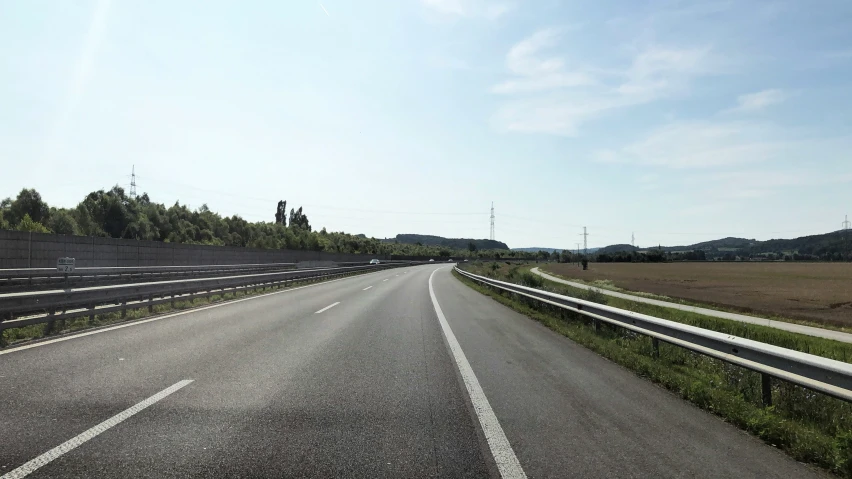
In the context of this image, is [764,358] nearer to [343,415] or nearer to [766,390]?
[766,390]

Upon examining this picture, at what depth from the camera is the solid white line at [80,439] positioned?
3.74m

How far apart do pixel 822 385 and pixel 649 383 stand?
89.6 inches

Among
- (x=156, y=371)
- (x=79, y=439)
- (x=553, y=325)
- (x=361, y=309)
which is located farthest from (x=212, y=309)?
(x=79, y=439)

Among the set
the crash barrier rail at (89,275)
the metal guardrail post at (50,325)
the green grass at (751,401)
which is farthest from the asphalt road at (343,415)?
the crash barrier rail at (89,275)

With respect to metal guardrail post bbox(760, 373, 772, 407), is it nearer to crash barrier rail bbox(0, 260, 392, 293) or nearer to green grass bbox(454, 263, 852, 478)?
green grass bbox(454, 263, 852, 478)

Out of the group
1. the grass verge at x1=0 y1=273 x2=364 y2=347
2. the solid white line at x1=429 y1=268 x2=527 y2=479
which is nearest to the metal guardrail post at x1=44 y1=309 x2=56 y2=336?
the grass verge at x1=0 y1=273 x2=364 y2=347

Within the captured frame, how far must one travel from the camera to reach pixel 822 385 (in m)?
5.05

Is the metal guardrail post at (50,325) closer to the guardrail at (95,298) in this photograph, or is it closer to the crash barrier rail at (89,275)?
the guardrail at (95,298)

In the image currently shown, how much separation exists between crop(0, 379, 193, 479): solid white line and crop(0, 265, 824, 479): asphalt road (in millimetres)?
21

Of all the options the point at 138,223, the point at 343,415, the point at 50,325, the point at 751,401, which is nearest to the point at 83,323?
the point at 50,325

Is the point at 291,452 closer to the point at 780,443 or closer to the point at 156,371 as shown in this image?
the point at 156,371

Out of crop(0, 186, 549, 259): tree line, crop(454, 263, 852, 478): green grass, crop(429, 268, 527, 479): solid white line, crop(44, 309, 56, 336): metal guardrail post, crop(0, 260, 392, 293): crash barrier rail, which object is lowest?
crop(454, 263, 852, 478): green grass

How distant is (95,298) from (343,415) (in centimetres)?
902

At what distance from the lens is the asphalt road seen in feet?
13.2
